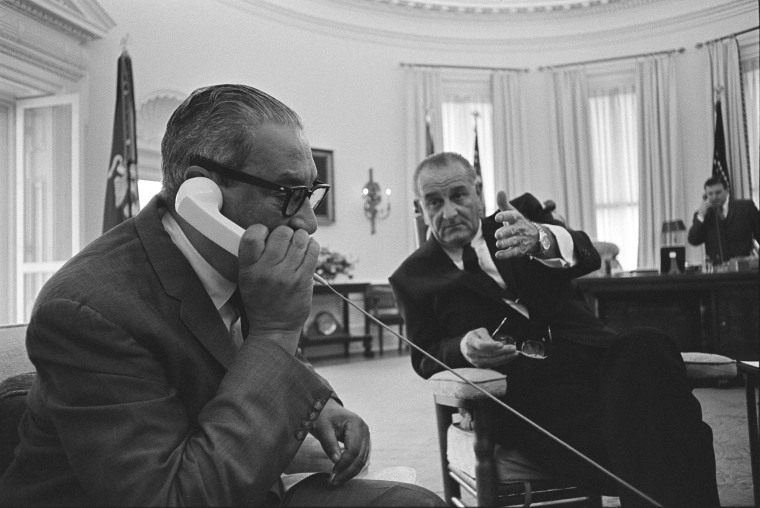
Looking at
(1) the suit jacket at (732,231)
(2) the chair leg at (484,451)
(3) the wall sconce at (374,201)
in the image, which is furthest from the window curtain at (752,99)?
(2) the chair leg at (484,451)

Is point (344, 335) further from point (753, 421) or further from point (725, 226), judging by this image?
point (753, 421)

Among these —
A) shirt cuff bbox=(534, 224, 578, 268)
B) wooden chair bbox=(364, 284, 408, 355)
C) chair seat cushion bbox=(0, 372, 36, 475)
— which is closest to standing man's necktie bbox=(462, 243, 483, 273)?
shirt cuff bbox=(534, 224, 578, 268)

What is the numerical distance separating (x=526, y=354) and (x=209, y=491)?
4.44 feet

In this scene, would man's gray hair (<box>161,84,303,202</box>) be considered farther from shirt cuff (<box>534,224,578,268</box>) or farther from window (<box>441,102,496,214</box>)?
window (<box>441,102,496,214</box>)

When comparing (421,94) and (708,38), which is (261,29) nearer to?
(421,94)

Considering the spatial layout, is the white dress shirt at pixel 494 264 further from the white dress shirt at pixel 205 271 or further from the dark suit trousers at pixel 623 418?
the white dress shirt at pixel 205 271

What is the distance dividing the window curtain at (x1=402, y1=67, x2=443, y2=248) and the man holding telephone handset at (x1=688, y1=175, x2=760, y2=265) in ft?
11.6

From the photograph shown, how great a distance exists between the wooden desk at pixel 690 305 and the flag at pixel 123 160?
12.2 feet

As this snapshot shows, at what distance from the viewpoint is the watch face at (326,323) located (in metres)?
7.44

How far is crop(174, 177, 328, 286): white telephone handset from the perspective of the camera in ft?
3.16

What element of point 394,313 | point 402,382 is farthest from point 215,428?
point 394,313

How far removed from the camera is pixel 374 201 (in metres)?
8.48

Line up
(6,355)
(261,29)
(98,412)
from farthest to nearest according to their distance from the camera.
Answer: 1. (261,29)
2. (6,355)
3. (98,412)

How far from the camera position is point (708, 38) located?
819 cm
